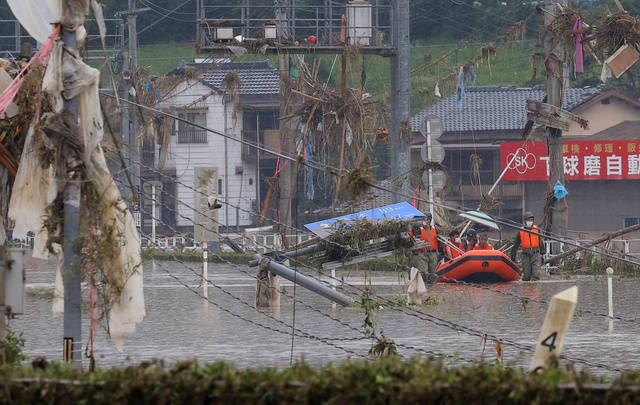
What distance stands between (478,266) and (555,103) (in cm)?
667

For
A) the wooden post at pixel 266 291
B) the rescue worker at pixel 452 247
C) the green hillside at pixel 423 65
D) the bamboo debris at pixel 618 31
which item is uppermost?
the green hillside at pixel 423 65

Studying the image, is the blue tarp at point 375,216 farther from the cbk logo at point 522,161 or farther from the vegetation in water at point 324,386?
the cbk logo at point 522,161

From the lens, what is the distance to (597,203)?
42.3 metres

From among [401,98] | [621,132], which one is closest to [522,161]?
[621,132]

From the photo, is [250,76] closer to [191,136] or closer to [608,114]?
[191,136]

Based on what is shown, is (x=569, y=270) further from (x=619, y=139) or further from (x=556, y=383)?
(x=556, y=383)

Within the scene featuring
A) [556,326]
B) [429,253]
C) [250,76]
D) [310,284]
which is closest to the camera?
[556,326]

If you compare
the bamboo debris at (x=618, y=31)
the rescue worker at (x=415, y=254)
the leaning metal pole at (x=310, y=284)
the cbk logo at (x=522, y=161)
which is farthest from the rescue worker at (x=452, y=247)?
the cbk logo at (x=522, y=161)

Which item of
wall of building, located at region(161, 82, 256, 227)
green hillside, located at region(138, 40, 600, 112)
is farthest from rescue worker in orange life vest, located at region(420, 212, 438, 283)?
green hillside, located at region(138, 40, 600, 112)

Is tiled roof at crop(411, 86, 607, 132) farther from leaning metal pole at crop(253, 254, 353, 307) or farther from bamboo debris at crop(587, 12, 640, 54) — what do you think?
leaning metal pole at crop(253, 254, 353, 307)

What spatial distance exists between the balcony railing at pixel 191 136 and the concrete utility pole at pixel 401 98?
1966 centimetres

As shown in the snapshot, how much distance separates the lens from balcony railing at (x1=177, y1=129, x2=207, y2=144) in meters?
48.8

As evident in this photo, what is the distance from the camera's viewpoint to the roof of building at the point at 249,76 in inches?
1925

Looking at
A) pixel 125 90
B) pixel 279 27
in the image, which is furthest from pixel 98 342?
pixel 125 90
